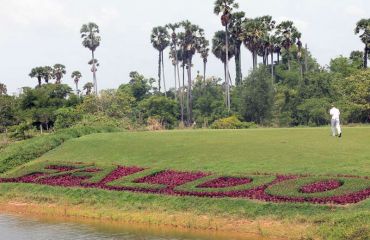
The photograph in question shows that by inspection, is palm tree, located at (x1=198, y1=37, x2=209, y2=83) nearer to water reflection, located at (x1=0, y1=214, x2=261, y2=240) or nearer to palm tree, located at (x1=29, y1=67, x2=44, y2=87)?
palm tree, located at (x1=29, y1=67, x2=44, y2=87)

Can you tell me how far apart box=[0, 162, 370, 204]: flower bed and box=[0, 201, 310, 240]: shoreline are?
6.33 ft

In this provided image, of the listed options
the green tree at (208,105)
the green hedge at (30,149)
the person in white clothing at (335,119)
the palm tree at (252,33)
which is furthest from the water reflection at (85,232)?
the palm tree at (252,33)

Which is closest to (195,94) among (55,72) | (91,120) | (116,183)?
(55,72)

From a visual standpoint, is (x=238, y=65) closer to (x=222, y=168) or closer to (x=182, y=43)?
(x=182, y=43)

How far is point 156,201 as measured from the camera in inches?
933

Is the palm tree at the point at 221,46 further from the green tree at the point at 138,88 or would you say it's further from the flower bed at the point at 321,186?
the flower bed at the point at 321,186

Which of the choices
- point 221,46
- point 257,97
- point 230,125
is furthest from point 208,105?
point 230,125

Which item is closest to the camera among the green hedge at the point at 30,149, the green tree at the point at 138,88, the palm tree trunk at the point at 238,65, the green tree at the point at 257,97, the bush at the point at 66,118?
the green hedge at the point at 30,149

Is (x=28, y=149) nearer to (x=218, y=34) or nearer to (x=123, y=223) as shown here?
(x=123, y=223)

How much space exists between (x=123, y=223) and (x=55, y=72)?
296 ft

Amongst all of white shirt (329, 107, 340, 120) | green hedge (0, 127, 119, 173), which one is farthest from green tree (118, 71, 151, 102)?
white shirt (329, 107, 340, 120)

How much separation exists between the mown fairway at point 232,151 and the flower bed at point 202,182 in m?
1.19

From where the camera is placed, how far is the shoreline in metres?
18.8

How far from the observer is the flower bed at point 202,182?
20.8 m
